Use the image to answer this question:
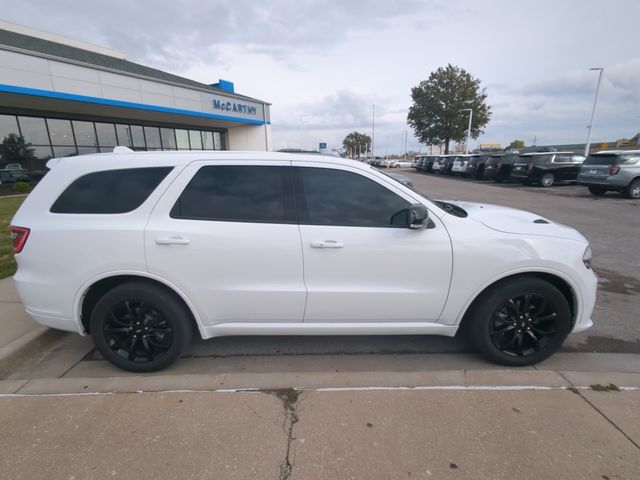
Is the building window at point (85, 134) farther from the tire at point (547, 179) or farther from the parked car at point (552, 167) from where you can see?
the tire at point (547, 179)

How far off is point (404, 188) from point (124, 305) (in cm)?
244

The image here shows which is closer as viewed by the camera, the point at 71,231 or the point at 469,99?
the point at 71,231

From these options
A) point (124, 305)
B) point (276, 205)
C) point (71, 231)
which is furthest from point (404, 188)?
point (71, 231)

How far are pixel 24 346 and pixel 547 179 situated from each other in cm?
2158

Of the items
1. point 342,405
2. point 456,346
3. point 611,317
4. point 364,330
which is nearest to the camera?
point 342,405

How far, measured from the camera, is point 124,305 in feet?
8.74

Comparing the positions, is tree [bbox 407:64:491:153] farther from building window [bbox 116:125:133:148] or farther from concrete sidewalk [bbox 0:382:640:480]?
concrete sidewalk [bbox 0:382:640:480]

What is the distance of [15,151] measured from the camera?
15125 mm

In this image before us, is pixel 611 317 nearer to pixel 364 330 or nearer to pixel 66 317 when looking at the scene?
pixel 364 330

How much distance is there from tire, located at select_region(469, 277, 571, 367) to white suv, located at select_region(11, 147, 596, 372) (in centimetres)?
1

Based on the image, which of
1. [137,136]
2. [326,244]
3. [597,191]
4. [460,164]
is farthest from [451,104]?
[326,244]

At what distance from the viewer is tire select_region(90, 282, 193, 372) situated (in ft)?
8.63

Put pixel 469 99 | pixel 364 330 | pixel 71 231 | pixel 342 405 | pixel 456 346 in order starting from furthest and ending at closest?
pixel 469 99 < pixel 456 346 < pixel 364 330 < pixel 71 231 < pixel 342 405

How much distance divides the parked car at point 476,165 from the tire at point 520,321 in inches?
958
